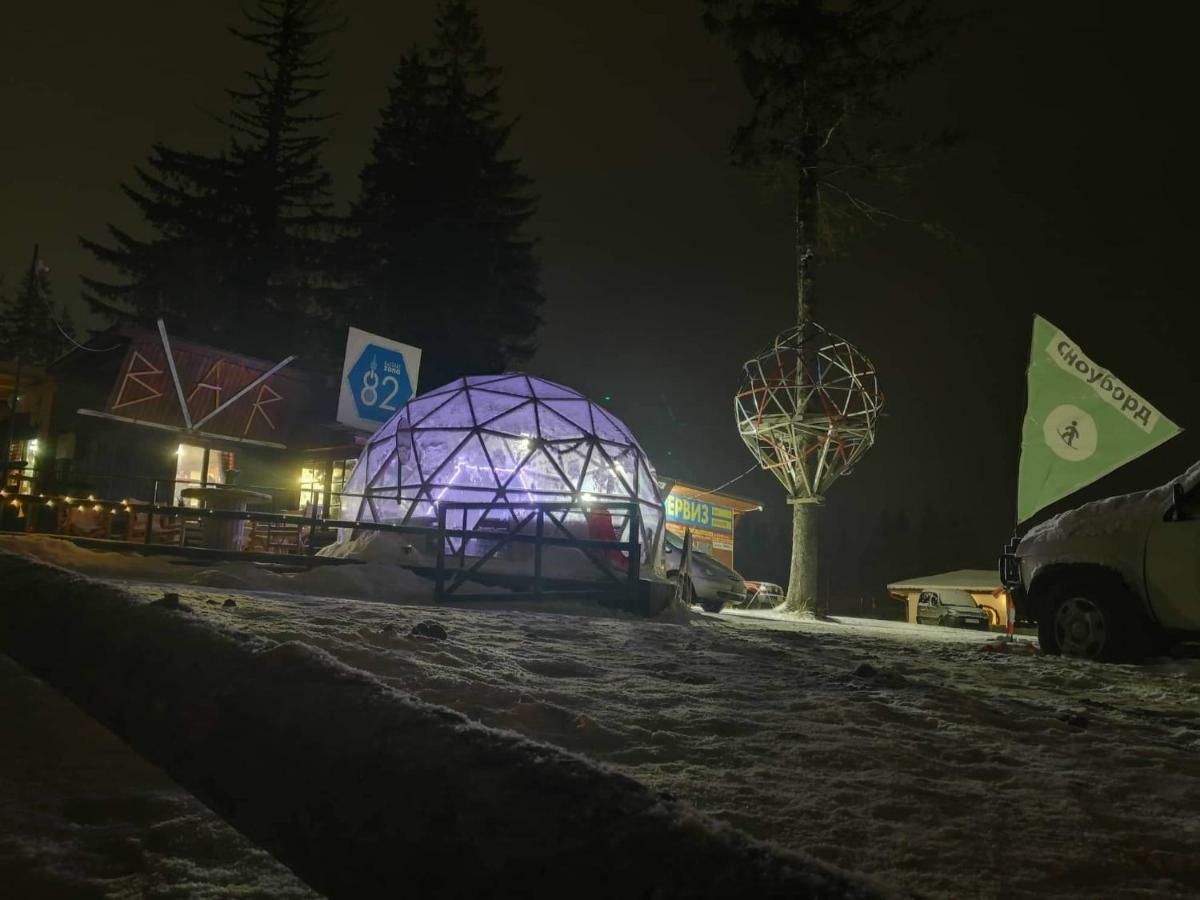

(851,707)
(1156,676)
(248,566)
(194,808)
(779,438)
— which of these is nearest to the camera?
(194,808)

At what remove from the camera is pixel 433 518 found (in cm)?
1395

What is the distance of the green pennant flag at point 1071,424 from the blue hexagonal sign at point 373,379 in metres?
16.3

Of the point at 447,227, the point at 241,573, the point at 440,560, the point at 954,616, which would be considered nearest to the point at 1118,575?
the point at 440,560

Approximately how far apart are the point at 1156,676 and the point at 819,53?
1713 cm

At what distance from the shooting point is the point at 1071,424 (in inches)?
404

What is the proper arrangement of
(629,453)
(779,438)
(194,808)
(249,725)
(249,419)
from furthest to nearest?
1. (249,419)
2. (779,438)
3. (629,453)
4. (194,808)
5. (249,725)

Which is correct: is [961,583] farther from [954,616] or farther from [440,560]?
[440,560]

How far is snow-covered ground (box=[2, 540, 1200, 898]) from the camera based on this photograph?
2.16 meters

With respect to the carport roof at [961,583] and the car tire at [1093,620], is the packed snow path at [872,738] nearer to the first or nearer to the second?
the car tire at [1093,620]

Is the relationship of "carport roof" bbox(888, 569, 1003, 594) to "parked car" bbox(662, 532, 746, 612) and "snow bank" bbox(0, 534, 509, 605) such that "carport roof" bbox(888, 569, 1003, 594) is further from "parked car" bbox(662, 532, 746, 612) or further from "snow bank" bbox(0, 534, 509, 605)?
"snow bank" bbox(0, 534, 509, 605)

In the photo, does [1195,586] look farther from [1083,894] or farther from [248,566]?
[248,566]

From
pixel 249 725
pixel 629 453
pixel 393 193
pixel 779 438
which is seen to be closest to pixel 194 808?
pixel 249 725

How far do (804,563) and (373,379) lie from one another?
12916 mm

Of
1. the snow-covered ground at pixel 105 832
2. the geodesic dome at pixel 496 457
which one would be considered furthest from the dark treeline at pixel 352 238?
the snow-covered ground at pixel 105 832
